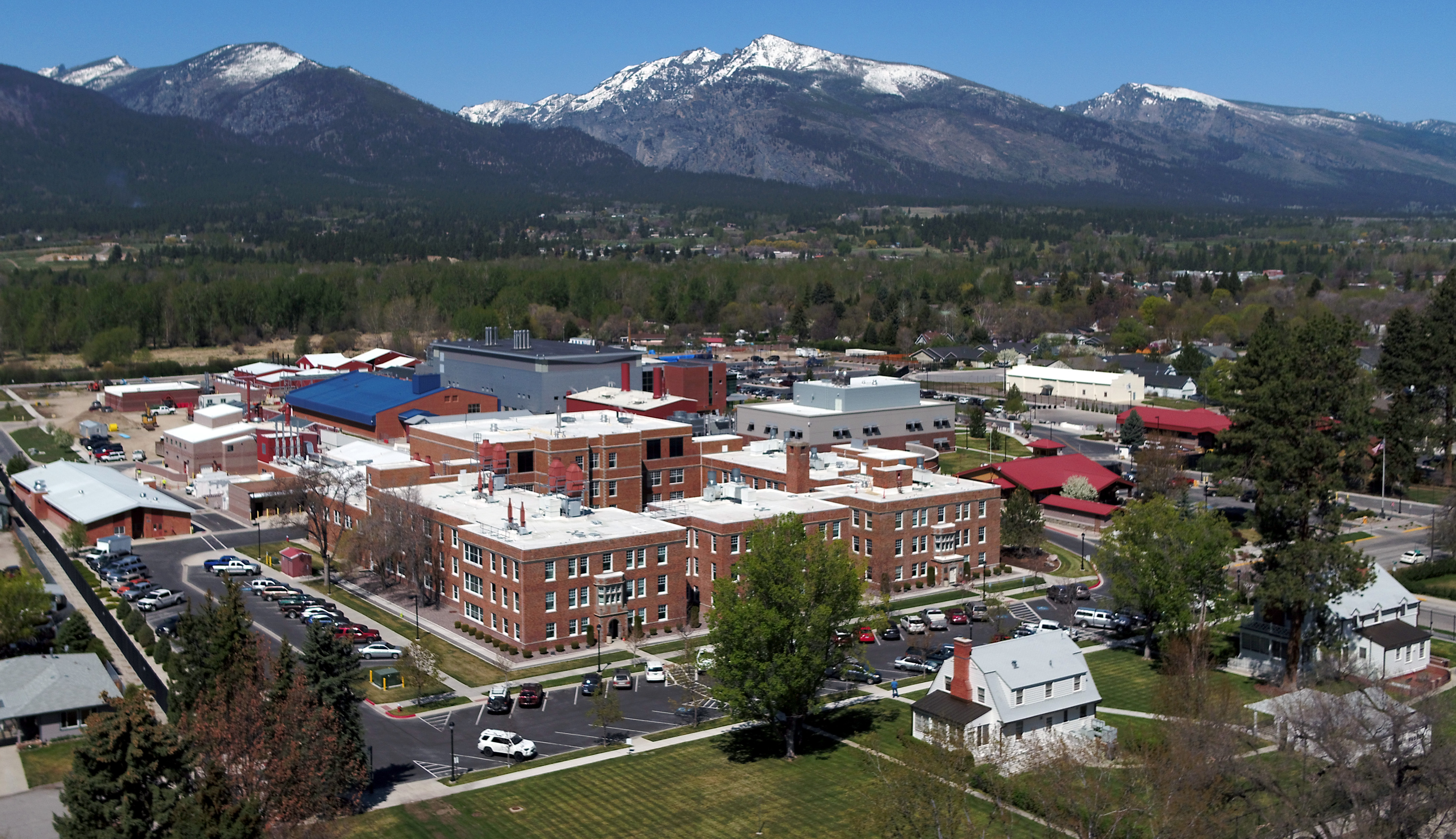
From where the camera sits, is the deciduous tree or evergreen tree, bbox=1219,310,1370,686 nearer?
the deciduous tree

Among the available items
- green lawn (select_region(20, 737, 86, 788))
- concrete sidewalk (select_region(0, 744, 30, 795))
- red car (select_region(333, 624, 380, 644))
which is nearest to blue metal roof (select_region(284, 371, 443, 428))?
red car (select_region(333, 624, 380, 644))

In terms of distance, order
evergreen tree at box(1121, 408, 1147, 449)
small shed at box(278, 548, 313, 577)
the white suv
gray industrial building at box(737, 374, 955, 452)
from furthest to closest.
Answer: evergreen tree at box(1121, 408, 1147, 449)
gray industrial building at box(737, 374, 955, 452)
small shed at box(278, 548, 313, 577)
the white suv

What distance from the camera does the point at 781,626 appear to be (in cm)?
4481

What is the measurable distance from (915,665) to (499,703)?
17.3 meters

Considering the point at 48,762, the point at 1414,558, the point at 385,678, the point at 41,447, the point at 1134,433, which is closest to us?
the point at 48,762

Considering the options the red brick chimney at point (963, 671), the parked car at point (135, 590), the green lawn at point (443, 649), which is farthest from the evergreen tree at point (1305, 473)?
the parked car at point (135, 590)

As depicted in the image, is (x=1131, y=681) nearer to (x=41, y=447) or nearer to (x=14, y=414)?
(x=41, y=447)

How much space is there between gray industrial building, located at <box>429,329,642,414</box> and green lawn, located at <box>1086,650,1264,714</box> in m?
56.0

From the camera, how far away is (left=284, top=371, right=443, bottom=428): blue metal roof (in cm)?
9925

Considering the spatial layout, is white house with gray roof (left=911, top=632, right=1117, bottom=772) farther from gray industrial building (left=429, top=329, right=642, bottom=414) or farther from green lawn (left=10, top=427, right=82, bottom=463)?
green lawn (left=10, top=427, right=82, bottom=463)

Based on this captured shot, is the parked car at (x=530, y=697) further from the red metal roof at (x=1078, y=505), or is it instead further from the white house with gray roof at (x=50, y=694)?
the red metal roof at (x=1078, y=505)

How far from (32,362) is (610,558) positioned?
144 m

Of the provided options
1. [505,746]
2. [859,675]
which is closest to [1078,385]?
[859,675]

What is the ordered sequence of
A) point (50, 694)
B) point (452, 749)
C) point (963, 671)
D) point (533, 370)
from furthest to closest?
point (533, 370) < point (50, 694) < point (963, 671) < point (452, 749)
